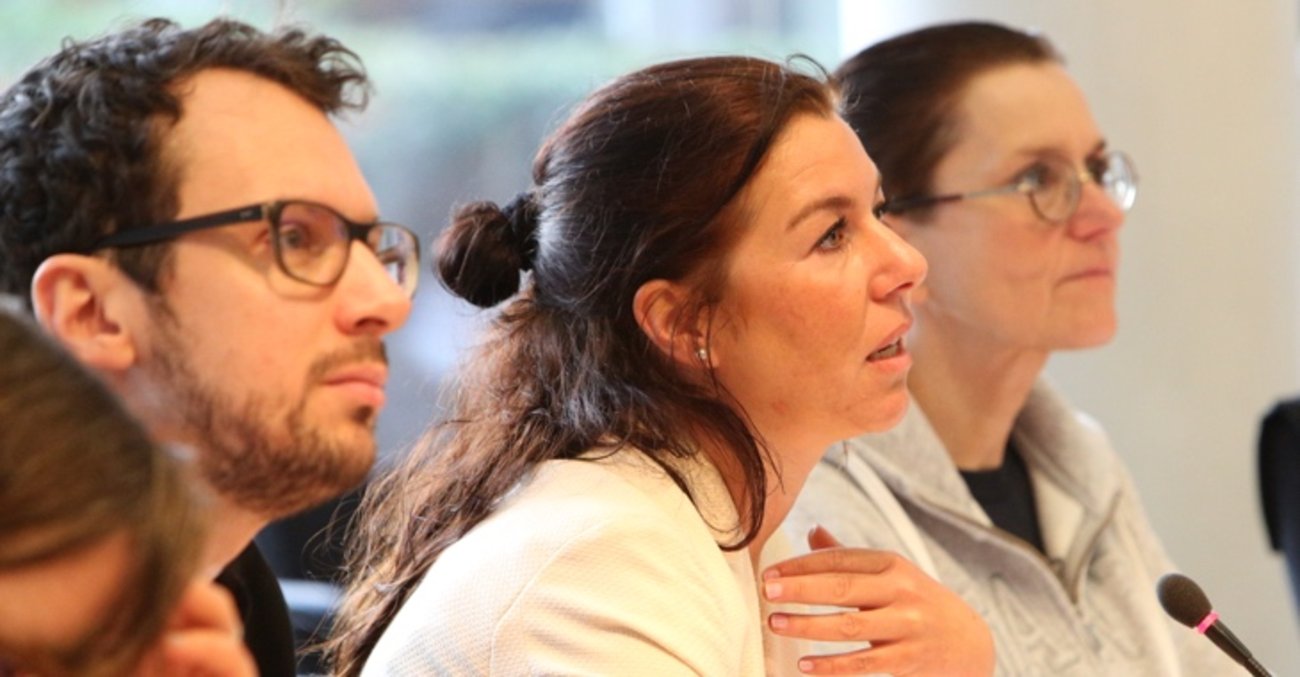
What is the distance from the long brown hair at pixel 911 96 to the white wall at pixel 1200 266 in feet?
1.83

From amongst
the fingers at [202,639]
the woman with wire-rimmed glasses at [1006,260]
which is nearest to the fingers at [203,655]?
the fingers at [202,639]

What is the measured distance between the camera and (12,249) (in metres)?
1.29

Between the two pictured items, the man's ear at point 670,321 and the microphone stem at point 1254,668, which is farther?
the man's ear at point 670,321

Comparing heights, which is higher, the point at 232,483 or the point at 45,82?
the point at 45,82

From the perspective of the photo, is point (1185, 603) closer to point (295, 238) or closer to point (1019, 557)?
point (1019, 557)

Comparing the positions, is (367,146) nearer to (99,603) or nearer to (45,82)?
(45,82)

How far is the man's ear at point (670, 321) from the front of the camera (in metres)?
1.62

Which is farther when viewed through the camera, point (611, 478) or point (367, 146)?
point (367, 146)

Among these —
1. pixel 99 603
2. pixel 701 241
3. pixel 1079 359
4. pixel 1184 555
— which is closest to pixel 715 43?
pixel 1079 359

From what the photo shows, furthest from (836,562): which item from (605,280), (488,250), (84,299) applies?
(84,299)

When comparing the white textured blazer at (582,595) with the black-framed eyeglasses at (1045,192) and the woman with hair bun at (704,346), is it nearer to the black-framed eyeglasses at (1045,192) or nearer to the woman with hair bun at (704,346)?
the woman with hair bun at (704,346)

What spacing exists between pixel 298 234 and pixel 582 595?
36cm

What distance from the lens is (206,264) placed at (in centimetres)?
128

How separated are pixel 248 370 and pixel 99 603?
0.51m
